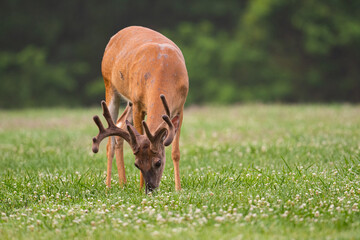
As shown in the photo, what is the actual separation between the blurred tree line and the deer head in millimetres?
22570

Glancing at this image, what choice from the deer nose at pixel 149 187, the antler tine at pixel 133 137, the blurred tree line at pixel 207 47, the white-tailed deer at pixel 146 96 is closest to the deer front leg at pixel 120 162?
the white-tailed deer at pixel 146 96

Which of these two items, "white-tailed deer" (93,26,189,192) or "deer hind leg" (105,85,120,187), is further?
"deer hind leg" (105,85,120,187)

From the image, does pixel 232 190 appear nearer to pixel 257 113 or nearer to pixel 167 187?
pixel 167 187

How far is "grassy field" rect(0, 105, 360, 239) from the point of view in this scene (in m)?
3.82

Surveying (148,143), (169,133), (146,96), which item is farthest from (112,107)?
(169,133)

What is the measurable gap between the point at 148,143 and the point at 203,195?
0.69 m

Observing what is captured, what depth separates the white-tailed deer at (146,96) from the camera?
190 inches

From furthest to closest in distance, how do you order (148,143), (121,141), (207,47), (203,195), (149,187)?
(207,47), (121,141), (149,187), (148,143), (203,195)

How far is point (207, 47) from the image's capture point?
96.5 feet

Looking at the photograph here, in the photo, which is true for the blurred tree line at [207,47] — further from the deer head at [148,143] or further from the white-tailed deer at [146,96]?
the deer head at [148,143]

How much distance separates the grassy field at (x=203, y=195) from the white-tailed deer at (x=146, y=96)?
0.36 meters

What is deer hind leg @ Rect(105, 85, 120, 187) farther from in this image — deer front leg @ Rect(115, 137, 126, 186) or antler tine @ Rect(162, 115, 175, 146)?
antler tine @ Rect(162, 115, 175, 146)

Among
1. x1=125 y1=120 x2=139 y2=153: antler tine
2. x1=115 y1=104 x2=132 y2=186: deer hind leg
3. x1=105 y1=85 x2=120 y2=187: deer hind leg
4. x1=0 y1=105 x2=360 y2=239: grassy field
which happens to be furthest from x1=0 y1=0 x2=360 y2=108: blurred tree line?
x1=125 y1=120 x2=139 y2=153: antler tine

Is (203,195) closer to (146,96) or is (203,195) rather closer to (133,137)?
(133,137)
